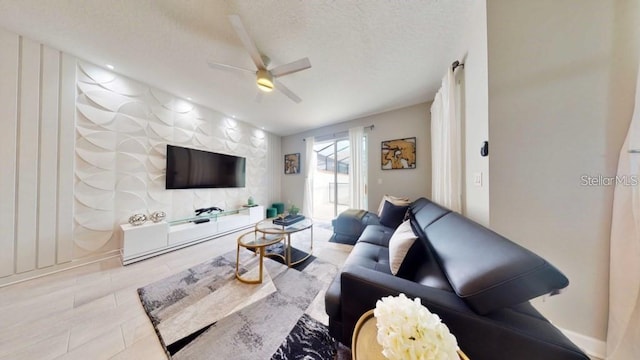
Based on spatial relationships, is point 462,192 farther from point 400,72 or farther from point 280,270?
point 280,270

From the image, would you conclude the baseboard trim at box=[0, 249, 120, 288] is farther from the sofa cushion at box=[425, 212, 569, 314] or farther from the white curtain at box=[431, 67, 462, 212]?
the white curtain at box=[431, 67, 462, 212]

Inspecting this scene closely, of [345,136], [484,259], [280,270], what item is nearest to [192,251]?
[280,270]

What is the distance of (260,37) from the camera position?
1771mm

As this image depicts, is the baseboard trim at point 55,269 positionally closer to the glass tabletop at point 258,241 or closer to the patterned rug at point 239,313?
the patterned rug at point 239,313

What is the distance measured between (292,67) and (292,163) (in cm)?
323

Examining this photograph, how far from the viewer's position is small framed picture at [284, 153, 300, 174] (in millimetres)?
4891

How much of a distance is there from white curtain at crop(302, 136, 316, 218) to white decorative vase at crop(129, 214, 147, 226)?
3060 millimetres

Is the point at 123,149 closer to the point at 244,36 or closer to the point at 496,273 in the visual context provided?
the point at 244,36

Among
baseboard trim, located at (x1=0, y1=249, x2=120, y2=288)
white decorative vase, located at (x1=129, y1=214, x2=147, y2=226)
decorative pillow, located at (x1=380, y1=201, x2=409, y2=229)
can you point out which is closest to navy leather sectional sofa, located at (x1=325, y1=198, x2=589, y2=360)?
decorative pillow, located at (x1=380, y1=201, x2=409, y2=229)

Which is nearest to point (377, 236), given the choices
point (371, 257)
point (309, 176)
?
point (371, 257)

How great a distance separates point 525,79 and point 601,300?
1504mm

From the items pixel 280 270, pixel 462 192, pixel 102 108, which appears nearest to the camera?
pixel 462 192

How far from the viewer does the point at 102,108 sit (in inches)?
90.9

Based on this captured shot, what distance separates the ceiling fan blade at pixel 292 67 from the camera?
5.85 ft
